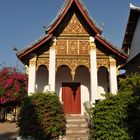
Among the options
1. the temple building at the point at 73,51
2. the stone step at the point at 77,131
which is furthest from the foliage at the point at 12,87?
the stone step at the point at 77,131

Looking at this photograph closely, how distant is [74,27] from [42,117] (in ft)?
23.7

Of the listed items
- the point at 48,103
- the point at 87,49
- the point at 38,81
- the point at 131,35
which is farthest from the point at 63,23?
the point at 131,35

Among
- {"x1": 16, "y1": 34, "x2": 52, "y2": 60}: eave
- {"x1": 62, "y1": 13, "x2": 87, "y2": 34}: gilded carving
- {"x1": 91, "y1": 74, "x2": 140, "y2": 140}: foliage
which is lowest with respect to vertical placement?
{"x1": 91, "y1": 74, "x2": 140, "y2": 140}: foliage

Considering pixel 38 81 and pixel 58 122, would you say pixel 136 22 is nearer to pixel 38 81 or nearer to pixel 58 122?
pixel 38 81

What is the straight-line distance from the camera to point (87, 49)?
1819 centimetres

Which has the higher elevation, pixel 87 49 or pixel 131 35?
pixel 131 35

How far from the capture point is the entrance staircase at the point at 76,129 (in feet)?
45.6

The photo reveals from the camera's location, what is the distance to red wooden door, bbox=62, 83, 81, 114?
1941 cm

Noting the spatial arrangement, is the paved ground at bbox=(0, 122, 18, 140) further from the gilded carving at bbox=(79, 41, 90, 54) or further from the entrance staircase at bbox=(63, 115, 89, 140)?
the gilded carving at bbox=(79, 41, 90, 54)

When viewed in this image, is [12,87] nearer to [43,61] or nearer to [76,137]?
[43,61]

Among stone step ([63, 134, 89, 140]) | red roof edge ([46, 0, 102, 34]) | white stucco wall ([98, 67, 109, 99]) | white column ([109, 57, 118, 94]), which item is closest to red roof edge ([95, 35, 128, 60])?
red roof edge ([46, 0, 102, 34])

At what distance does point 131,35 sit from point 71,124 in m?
12.0

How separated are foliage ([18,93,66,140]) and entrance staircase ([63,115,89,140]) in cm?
46

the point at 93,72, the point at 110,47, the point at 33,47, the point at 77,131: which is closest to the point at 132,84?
the point at 77,131
